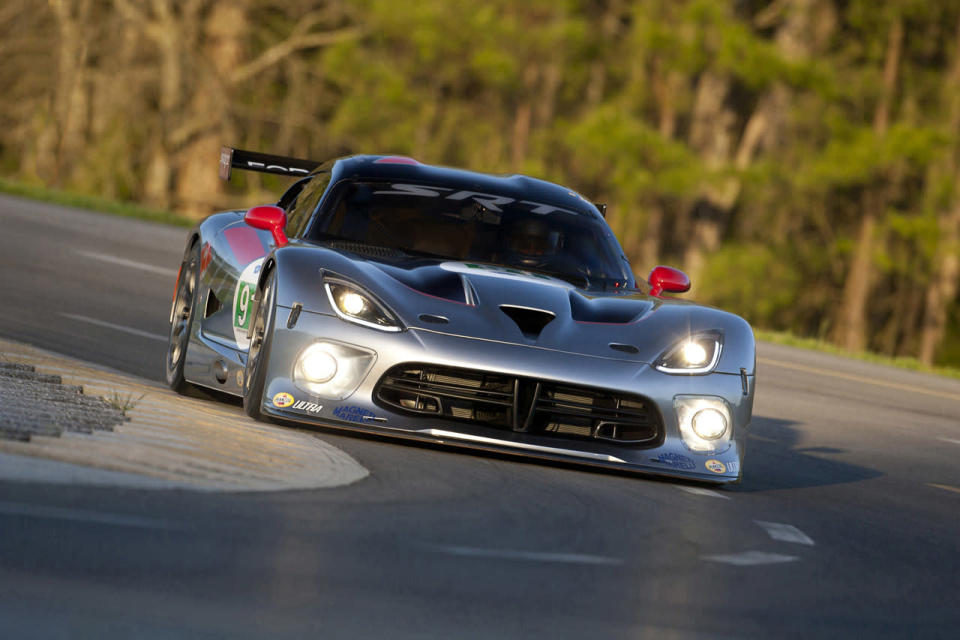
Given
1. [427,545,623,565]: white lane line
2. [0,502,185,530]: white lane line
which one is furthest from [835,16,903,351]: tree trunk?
[0,502,185,530]: white lane line

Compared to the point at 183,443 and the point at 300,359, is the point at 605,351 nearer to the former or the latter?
the point at 300,359

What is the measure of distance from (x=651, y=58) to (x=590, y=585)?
3834 centimetres

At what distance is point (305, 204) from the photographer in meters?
8.48

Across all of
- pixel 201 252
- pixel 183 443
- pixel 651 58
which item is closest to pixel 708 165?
pixel 651 58

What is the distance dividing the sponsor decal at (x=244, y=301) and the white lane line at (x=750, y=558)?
2834mm

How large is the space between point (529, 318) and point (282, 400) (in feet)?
3.60

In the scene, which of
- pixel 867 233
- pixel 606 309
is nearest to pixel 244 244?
pixel 606 309

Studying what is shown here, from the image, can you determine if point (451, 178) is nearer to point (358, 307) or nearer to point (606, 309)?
point (606, 309)

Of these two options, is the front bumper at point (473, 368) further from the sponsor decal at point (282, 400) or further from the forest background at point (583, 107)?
the forest background at point (583, 107)

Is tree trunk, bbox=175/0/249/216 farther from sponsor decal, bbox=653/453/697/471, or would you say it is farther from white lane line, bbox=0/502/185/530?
white lane line, bbox=0/502/185/530

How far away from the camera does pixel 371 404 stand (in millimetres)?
6820

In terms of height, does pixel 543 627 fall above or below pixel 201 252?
below

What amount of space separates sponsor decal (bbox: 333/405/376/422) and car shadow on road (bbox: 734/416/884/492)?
1846 mm

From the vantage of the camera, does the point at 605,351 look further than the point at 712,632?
Yes
